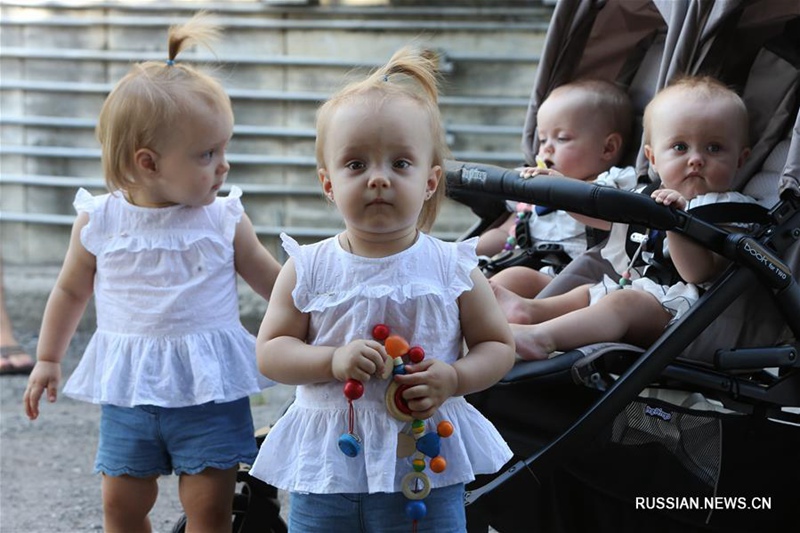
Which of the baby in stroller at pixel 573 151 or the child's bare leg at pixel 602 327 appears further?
the baby in stroller at pixel 573 151

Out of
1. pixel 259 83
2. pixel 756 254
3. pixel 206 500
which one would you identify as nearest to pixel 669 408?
pixel 756 254

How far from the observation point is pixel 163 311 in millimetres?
2744

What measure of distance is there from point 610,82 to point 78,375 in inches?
75.6

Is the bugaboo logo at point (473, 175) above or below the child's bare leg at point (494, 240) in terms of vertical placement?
above

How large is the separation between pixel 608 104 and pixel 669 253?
0.81 m

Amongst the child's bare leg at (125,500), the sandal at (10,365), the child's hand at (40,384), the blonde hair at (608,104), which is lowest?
the sandal at (10,365)

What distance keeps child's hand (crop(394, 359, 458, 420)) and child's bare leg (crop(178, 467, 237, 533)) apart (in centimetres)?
86

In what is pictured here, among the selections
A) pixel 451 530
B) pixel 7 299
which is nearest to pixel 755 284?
pixel 451 530

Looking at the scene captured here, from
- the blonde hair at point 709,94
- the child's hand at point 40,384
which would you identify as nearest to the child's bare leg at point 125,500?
the child's hand at point 40,384

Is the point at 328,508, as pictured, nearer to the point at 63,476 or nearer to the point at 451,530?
the point at 451,530

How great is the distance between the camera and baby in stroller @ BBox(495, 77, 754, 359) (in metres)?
2.71

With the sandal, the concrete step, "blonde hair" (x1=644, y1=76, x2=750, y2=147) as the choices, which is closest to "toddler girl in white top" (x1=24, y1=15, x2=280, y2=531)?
"blonde hair" (x1=644, y1=76, x2=750, y2=147)

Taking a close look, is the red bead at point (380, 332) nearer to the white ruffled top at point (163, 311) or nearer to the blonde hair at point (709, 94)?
the white ruffled top at point (163, 311)

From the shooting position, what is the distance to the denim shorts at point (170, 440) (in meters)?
2.73
